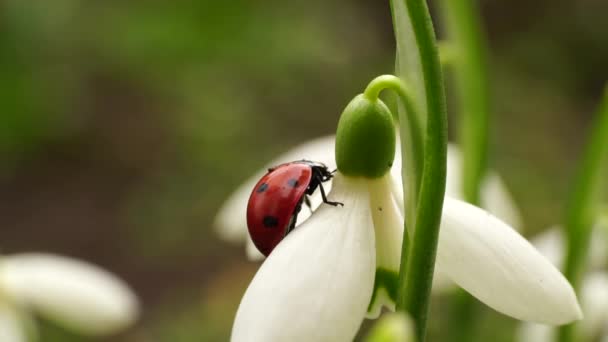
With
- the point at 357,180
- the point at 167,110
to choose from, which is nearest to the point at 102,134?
the point at 167,110

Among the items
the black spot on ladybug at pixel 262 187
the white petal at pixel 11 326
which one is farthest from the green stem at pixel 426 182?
→ the white petal at pixel 11 326

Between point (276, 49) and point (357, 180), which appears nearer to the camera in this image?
point (357, 180)

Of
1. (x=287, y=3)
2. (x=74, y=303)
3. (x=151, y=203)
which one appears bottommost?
(x=151, y=203)

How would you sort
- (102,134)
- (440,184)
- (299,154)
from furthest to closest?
(102,134), (299,154), (440,184)

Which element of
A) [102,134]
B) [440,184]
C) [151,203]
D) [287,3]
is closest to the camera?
[440,184]

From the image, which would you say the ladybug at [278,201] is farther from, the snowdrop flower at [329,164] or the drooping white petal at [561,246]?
the drooping white petal at [561,246]

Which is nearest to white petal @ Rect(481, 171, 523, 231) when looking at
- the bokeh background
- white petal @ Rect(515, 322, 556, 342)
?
white petal @ Rect(515, 322, 556, 342)

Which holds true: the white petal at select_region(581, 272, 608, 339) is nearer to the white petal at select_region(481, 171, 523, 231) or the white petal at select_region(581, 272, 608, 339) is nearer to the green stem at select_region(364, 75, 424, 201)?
the white petal at select_region(481, 171, 523, 231)

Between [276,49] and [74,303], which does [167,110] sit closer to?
[276,49]
